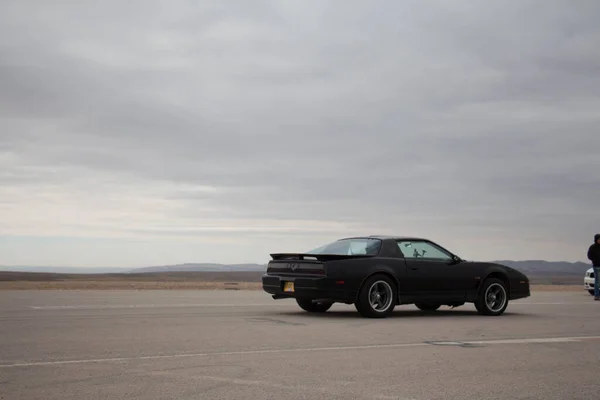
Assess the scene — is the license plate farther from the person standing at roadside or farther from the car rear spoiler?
the person standing at roadside

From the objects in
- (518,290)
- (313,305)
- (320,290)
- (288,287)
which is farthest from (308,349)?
(518,290)

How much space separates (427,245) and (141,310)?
541 centimetres

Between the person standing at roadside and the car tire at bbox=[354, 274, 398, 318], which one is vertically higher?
the person standing at roadside

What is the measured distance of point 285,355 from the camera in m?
8.77

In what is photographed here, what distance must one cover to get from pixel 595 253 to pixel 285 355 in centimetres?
1591

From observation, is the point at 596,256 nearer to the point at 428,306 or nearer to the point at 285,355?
the point at 428,306

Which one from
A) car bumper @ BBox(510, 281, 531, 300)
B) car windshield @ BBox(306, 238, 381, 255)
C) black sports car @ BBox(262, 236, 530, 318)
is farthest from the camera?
car bumper @ BBox(510, 281, 531, 300)

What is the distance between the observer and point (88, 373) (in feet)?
24.3

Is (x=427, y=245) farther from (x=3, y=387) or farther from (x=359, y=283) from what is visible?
(x=3, y=387)

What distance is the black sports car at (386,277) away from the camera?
45.5ft

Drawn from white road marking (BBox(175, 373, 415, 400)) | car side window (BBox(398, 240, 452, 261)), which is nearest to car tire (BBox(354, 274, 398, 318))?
car side window (BBox(398, 240, 452, 261))

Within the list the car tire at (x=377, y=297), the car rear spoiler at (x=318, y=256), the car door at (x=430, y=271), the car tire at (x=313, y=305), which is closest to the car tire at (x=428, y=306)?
the car door at (x=430, y=271)

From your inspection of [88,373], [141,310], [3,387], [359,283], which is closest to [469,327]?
[359,283]

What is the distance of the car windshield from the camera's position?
1453 centimetres
